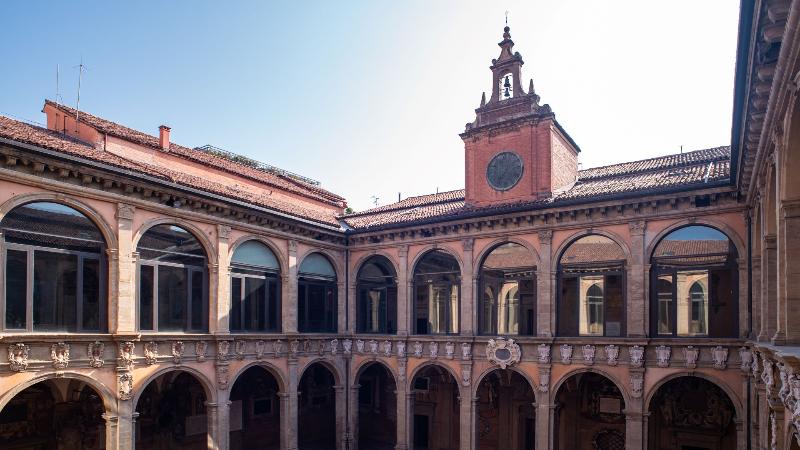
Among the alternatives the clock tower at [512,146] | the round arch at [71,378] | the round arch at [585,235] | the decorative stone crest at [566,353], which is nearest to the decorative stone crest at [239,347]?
the round arch at [71,378]

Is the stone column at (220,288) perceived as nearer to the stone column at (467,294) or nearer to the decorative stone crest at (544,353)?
the stone column at (467,294)

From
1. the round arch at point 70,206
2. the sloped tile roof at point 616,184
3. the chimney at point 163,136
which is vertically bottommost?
the round arch at point 70,206

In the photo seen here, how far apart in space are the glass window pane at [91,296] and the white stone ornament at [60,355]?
0.83m

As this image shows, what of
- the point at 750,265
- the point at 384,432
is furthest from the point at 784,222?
the point at 384,432

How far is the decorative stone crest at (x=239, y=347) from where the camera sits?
18.9m

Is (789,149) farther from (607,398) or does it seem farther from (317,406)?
(317,406)

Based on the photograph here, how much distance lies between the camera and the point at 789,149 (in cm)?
800

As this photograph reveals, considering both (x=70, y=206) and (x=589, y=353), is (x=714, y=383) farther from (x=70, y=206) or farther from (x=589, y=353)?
(x=70, y=206)

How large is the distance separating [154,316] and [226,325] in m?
2.57

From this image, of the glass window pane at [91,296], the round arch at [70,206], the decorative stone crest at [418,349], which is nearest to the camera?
the round arch at [70,206]

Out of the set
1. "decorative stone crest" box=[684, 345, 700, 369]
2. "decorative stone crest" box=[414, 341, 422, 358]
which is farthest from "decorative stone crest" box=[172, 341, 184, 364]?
"decorative stone crest" box=[684, 345, 700, 369]

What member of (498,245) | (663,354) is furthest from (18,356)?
(663,354)

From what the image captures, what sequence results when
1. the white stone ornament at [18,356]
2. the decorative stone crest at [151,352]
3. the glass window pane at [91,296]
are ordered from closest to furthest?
the white stone ornament at [18,356] → the glass window pane at [91,296] → the decorative stone crest at [151,352]

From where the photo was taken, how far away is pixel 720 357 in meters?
16.0
